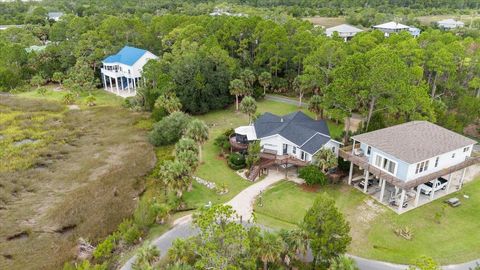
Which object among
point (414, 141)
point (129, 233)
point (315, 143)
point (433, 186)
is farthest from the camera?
point (315, 143)

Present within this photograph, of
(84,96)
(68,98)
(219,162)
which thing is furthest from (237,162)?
(84,96)

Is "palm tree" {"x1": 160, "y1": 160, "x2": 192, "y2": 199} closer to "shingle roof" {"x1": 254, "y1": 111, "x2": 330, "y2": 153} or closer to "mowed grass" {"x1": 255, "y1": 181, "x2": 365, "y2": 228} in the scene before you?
"mowed grass" {"x1": 255, "y1": 181, "x2": 365, "y2": 228}

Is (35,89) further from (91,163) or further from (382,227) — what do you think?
(382,227)

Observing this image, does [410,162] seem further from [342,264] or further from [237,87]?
[237,87]

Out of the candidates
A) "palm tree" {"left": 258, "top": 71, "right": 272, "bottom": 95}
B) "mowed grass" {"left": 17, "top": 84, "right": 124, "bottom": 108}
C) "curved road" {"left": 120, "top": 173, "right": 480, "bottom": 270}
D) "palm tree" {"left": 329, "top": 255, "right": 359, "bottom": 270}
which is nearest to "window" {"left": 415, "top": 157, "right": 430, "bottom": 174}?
"curved road" {"left": 120, "top": 173, "right": 480, "bottom": 270}

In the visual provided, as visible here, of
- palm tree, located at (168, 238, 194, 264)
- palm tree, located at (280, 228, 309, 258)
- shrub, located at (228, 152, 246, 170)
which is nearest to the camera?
palm tree, located at (168, 238, 194, 264)

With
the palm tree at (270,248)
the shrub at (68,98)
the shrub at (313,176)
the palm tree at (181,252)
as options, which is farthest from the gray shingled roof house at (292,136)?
the shrub at (68,98)

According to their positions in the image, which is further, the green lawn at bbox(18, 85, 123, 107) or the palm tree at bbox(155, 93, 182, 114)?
the green lawn at bbox(18, 85, 123, 107)
